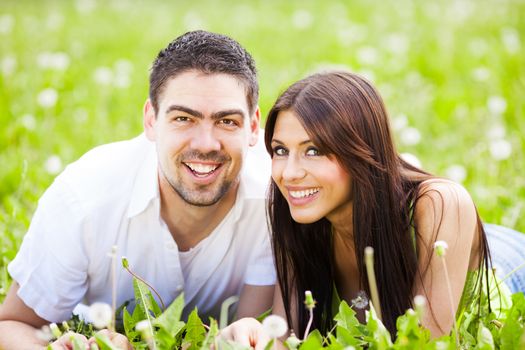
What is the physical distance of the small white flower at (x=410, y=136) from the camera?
492cm

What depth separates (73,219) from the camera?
283 cm

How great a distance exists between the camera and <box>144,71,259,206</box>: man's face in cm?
279

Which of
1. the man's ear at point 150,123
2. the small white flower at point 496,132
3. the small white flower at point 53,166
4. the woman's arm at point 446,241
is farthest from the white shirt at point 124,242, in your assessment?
the small white flower at point 496,132

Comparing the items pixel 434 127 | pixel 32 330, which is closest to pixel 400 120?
pixel 434 127

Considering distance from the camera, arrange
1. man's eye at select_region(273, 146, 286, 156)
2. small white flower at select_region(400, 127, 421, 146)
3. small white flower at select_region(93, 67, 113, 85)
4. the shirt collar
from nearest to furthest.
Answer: man's eye at select_region(273, 146, 286, 156)
the shirt collar
small white flower at select_region(400, 127, 421, 146)
small white flower at select_region(93, 67, 113, 85)

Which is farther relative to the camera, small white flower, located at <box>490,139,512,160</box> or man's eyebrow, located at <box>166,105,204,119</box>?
small white flower, located at <box>490,139,512,160</box>

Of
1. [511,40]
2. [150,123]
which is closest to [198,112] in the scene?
[150,123]

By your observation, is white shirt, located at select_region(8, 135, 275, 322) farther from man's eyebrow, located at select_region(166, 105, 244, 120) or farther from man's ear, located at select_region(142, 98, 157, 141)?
man's eyebrow, located at select_region(166, 105, 244, 120)

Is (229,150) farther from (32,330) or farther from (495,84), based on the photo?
(495,84)

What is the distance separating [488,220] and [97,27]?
19.1ft

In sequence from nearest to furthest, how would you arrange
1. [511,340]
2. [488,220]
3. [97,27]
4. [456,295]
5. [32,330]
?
[511,340]
[456,295]
[32,330]
[488,220]
[97,27]

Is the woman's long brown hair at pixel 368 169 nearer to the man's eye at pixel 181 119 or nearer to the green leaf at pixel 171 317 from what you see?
the man's eye at pixel 181 119

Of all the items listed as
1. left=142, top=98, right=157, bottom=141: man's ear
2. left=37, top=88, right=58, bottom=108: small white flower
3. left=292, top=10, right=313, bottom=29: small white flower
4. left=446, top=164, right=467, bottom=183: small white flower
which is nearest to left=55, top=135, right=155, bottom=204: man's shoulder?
left=142, top=98, right=157, bottom=141: man's ear

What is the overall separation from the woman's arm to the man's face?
30.4 inches
